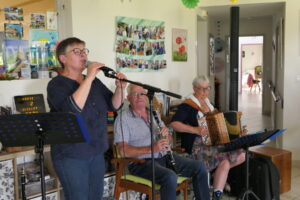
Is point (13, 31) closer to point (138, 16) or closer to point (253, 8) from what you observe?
point (138, 16)

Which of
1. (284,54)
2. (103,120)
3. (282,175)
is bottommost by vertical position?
(282,175)

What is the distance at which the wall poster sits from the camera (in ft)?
10.9

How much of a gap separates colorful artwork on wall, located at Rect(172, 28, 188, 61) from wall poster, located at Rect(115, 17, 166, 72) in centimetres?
18

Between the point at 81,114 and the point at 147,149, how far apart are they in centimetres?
84

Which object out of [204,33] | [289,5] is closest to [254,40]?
[204,33]

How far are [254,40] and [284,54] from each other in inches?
440

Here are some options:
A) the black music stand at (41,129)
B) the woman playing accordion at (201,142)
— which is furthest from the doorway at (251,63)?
the black music stand at (41,129)

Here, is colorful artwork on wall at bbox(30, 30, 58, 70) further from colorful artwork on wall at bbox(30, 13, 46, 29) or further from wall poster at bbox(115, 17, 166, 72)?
wall poster at bbox(115, 17, 166, 72)

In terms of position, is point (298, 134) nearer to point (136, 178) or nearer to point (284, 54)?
point (284, 54)

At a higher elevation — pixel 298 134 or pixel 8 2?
pixel 8 2

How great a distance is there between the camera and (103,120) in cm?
187

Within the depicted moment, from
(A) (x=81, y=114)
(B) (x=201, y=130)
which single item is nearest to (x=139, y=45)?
(B) (x=201, y=130)

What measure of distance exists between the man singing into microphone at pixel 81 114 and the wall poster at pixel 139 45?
1502 mm

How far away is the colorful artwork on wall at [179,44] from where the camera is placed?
3889mm
